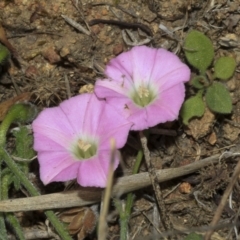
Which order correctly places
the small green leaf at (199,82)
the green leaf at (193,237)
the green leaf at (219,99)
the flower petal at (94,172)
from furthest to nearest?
the small green leaf at (199,82) → the green leaf at (219,99) → the green leaf at (193,237) → the flower petal at (94,172)

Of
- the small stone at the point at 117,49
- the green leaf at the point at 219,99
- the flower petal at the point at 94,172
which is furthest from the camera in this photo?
the small stone at the point at 117,49

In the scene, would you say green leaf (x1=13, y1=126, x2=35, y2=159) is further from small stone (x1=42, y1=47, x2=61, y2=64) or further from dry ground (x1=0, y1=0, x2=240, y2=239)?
small stone (x1=42, y1=47, x2=61, y2=64)

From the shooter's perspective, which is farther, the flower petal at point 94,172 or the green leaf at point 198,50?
the green leaf at point 198,50

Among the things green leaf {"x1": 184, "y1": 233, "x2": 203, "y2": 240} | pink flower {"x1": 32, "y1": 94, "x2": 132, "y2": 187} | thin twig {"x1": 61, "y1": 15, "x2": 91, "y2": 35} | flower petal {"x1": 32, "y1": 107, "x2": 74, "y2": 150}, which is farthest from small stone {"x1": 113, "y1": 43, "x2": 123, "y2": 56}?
green leaf {"x1": 184, "y1": 233, "x2": 203, "y2": 240}

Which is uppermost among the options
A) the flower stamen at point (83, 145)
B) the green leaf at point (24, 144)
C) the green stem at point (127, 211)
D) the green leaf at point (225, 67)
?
the green leaf at point (225, 67)

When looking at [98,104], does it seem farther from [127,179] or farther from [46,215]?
[46,215]

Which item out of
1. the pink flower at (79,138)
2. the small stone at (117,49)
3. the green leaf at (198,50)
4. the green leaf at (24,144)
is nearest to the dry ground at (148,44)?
the small stone at (117,49)

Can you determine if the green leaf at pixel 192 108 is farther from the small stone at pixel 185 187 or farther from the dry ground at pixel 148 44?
the small stone at pixel 185 187

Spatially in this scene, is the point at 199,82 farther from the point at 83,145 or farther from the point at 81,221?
the point at 81,221
